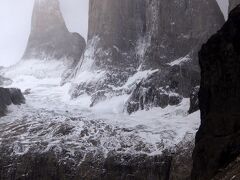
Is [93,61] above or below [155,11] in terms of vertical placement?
below

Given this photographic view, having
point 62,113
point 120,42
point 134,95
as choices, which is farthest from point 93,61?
point 62,113

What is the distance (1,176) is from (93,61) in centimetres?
8032

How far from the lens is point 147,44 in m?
149

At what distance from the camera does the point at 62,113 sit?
4562 inches

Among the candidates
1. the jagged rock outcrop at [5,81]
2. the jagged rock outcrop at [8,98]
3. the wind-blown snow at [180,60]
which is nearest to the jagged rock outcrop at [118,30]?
the wind-blown snow at [180,60]

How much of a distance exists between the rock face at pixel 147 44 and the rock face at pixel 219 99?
242 feet

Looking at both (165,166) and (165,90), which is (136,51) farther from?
(165,166)

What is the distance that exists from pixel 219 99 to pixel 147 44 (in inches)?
4038

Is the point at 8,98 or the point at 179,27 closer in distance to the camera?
the point at 8,98

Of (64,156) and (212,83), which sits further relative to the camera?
(64,156)

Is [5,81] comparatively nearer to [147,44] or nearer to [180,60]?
→ [147,44]

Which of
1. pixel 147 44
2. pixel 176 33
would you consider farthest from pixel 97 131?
pixel 147 44

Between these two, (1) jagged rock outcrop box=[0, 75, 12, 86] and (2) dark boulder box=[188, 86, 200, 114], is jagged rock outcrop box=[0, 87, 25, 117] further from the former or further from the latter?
(1) jagged rock outcrop box=[0, 75, 12, 86]

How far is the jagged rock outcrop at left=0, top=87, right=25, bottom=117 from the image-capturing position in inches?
4520
